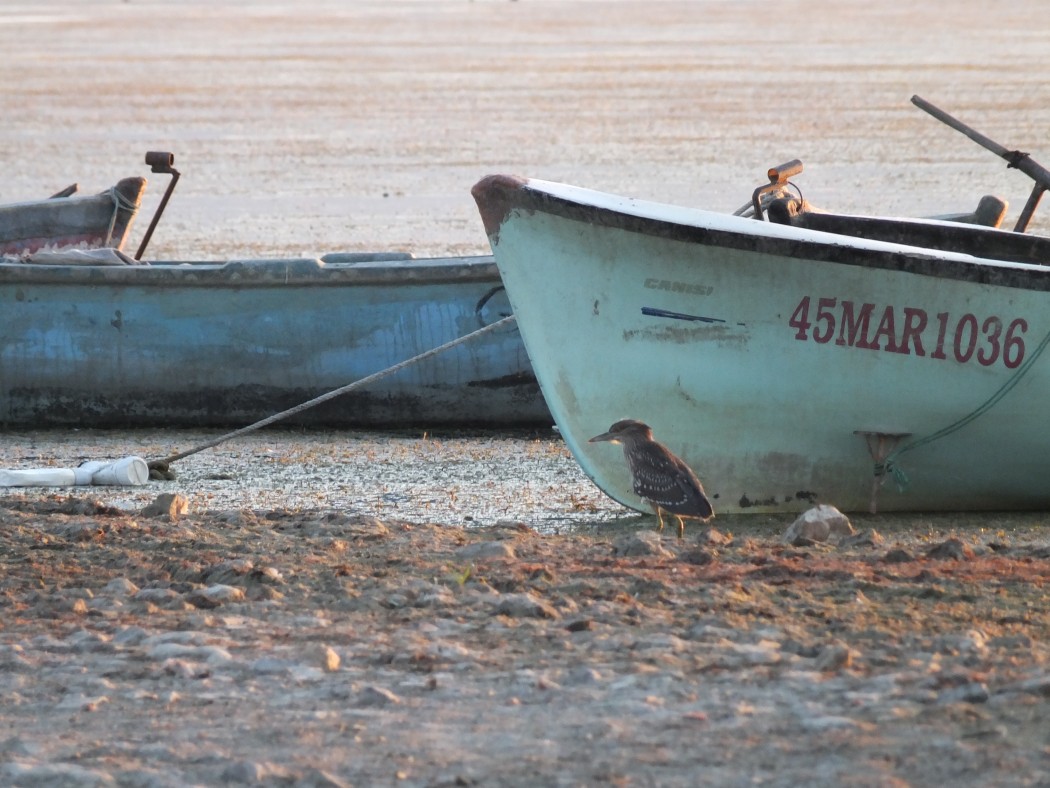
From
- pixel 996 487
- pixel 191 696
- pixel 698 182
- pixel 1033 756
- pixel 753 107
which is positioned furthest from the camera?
pixel 753 107

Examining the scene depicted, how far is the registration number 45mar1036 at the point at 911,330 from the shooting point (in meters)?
6.31

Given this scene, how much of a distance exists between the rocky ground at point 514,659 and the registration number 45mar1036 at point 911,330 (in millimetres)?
705

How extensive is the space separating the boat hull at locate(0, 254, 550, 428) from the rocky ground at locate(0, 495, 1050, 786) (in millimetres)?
2474

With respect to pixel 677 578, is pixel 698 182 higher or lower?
higher

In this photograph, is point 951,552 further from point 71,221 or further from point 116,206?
point 71,221

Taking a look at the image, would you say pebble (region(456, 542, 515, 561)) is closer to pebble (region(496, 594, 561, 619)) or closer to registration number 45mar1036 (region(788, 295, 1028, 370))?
pebble (region(496, 594, 561, 619))

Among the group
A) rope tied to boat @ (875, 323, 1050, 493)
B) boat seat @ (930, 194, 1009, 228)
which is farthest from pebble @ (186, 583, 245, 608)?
boat seat @ (930, 194, 1009, 228)

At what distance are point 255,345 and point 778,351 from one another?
125 inches

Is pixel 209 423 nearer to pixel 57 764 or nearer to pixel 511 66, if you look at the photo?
Result: pixel 57 764

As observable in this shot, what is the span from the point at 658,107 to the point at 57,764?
802 inches

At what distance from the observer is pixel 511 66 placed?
31.3 meters

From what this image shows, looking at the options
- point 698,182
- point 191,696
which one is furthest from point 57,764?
point 698,182

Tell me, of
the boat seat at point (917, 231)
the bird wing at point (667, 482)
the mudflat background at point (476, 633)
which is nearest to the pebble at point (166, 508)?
the mudflat background at point (476, 633)

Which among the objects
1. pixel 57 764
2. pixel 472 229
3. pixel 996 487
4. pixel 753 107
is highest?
pixel 753 107
